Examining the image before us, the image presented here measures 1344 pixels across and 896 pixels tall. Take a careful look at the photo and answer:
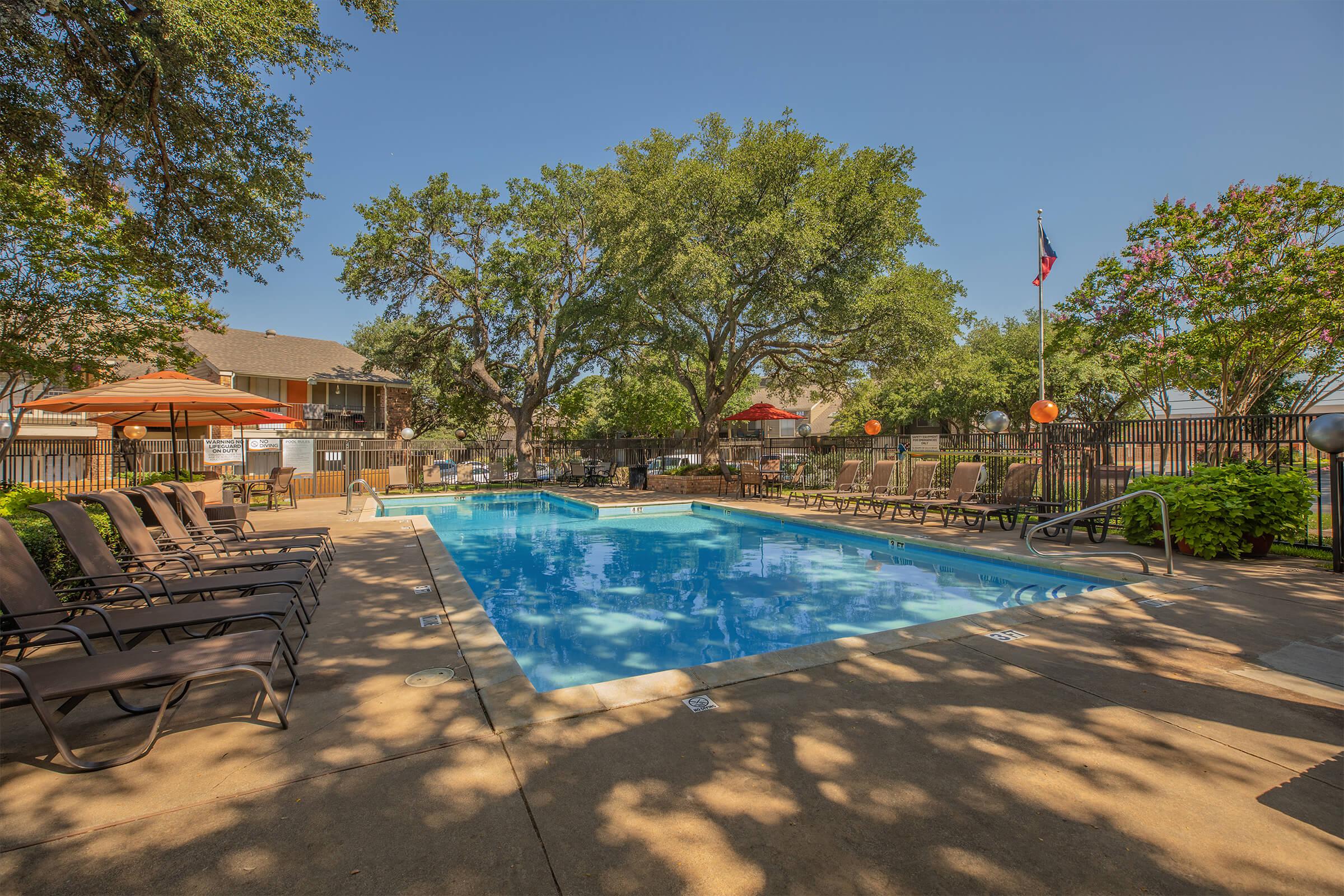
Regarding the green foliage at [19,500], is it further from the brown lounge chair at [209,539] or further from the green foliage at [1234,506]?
the green foliage at [1234,506]

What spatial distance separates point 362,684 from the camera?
3422mm

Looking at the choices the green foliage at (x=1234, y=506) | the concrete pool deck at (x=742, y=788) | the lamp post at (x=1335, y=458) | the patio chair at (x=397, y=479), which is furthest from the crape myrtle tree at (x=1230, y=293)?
the patio chair at (x=397, y=479)

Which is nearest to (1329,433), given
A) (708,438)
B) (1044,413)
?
(1044,413)

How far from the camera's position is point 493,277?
22312 mm

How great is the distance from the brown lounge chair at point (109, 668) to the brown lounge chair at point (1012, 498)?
9.44 m

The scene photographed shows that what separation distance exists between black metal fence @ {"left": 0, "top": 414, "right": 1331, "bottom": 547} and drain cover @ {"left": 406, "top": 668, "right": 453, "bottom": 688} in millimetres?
9051

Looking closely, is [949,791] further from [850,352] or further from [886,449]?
→ [850,352]

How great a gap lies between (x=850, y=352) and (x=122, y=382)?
51.2ft

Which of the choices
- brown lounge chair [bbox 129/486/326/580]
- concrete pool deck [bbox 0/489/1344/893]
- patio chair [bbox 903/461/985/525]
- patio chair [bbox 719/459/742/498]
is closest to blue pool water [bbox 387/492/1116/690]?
patio chair [bbox 903/461/985/525]

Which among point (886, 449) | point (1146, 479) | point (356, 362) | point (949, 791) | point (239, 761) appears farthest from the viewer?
point (356, 362)

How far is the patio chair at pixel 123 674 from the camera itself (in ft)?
7.59

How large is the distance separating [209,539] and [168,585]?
236 cm

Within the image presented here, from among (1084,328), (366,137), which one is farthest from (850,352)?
(366,137)

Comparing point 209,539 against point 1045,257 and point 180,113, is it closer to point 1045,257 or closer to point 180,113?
point 180,113
